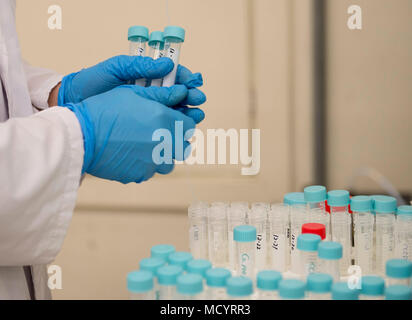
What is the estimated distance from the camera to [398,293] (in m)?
0.73

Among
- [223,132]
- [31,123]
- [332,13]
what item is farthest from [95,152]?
[332,13]

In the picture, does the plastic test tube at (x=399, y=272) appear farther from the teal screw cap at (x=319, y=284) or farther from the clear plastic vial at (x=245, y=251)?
the clear plastic vial at (x=245, y=251)

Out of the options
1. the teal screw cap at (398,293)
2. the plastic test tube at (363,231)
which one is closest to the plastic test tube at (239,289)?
the teal screw cap at (398,293)

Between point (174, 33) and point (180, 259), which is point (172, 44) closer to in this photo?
point (174, 33)

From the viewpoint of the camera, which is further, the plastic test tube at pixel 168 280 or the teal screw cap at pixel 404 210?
the teal screw cap at pixel 404 210

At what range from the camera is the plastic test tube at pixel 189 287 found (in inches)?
29.5

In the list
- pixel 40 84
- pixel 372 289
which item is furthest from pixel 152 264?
pixel 40 84

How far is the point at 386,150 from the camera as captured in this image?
6.28 feet

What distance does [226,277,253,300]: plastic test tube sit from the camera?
29.6 inches

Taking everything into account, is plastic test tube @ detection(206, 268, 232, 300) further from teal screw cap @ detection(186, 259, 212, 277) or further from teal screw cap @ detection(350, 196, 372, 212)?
teal screw cap @ detection(350, 196, 372, 212)

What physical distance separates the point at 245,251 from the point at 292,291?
19cm

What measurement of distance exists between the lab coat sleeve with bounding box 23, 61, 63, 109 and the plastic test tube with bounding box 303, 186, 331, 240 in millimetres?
859

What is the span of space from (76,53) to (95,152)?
123cm

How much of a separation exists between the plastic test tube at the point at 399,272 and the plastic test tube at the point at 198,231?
401 millimetres
